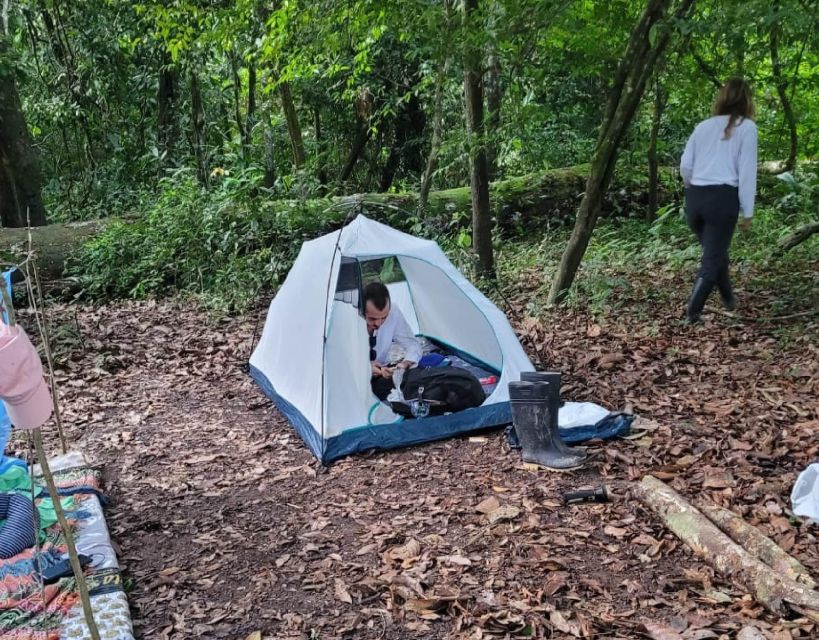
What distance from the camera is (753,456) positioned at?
3.77m

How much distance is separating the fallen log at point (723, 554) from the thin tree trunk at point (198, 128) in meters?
9.34

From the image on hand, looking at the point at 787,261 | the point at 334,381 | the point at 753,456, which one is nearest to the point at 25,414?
the point at 334,381

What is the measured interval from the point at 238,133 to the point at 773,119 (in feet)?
26.7

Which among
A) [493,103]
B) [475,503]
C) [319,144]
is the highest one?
[493,103]

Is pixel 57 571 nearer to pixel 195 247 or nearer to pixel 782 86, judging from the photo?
pixel 195 247

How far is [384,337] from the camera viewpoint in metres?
5.17

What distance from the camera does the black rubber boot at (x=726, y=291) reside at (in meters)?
5.40

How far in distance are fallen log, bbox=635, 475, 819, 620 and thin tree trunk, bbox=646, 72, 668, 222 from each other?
16.5 feet

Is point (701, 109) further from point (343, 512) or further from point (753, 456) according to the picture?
point (343, 512)

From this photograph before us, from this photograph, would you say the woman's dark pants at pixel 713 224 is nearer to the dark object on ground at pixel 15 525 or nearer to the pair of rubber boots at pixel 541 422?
the pair of rubber boots at pixel 541 422

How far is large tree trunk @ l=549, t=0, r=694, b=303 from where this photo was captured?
18.5 feet

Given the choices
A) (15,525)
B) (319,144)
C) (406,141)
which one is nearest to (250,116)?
(319,144)

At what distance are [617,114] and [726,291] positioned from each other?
169cm

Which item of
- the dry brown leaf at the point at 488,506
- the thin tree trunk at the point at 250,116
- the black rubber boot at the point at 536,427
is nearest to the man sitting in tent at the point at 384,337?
the black rubber boot at the point at 536,427
